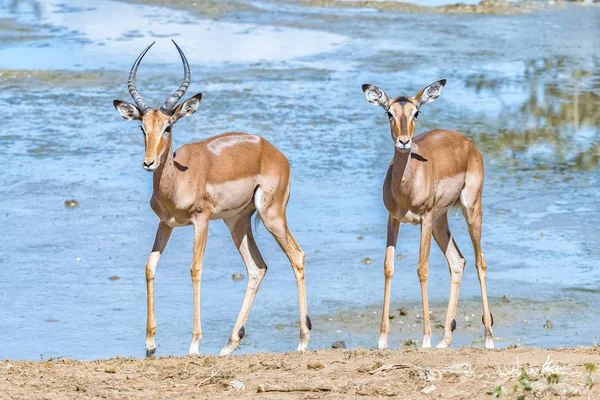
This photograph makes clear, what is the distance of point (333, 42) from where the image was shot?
2303cm

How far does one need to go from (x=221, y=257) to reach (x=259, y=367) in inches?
145

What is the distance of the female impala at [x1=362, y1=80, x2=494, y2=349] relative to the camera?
8.55 metres

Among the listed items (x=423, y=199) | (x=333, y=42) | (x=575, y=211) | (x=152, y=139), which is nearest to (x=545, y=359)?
(x=423, y=199)

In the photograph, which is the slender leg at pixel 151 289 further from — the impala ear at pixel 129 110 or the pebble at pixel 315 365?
the pebble at pixel 315 365

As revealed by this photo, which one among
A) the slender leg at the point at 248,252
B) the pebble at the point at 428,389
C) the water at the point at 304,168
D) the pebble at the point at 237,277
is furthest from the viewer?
the pebble at the point at 237,277

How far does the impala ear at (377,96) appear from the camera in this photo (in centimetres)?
879

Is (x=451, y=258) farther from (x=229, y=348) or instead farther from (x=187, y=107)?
(x=187, y=107)

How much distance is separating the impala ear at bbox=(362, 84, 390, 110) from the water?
1830mm

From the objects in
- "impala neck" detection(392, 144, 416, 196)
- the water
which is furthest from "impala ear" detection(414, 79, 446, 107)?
the water

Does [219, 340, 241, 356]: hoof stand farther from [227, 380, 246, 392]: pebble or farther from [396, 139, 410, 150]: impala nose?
[396, 139, 410, 150]: impala nose

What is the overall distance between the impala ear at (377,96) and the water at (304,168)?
1.83 meters

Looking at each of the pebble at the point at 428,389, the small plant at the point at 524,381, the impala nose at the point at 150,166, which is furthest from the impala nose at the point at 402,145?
the small plant at the point at 524,381

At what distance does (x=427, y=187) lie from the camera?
8.68 metres

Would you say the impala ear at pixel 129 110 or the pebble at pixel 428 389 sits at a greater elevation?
the impala ear at pixel 129 110
